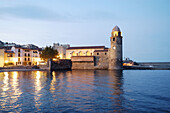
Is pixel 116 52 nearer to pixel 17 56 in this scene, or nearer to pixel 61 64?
pixel 61 64

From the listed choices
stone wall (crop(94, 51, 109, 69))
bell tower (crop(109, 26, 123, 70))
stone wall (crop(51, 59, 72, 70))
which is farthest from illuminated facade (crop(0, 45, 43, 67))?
bell tower (crop(109, 26, 123, 70))

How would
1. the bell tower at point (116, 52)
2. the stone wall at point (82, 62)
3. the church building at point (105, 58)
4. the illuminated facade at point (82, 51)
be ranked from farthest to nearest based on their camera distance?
1. the illuminated facade at point (82, 51)
2. the stone wall at point (82, 62)
3. the church building at point (105, 58)
4. the bell tower at point (116, 52)

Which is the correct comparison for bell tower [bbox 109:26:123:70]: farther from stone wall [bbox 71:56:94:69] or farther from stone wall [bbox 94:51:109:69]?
stone wall [bbox 71:56:94:69]

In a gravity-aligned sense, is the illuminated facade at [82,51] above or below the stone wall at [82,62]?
above

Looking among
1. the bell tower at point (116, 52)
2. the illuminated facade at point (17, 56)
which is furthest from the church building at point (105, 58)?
the illuminated facade at point (17, 56)

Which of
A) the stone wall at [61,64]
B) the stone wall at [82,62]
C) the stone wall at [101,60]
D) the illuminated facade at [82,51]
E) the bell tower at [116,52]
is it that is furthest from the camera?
the illuminated facade at [82,51]

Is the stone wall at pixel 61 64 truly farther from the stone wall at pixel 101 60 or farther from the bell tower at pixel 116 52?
the bell tower at pixel 116 52

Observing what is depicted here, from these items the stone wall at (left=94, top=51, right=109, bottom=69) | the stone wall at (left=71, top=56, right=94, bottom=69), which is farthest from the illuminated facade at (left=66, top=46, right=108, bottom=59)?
the stone wall at (left=94, top=51, right=109, bottom=69)

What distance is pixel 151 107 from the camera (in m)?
13.3

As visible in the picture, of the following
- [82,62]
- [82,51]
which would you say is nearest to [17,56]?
[82,62]

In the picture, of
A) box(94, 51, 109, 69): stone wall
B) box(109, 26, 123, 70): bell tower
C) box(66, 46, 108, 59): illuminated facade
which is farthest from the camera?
box(66, 46, 108, 59): illuminated facade

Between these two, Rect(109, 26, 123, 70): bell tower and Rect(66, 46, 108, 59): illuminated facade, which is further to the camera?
Rect(66, 46, 108, 59): illuminated facade

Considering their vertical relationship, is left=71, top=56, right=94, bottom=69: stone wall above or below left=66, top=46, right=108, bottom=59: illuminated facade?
below

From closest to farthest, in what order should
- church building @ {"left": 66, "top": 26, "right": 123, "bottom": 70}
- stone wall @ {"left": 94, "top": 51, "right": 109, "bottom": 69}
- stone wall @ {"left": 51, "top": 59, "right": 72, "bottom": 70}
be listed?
church building @ {"left": 66, "top": 26, "right": 123, "bottom": 70} < stone wall @ {"left": 94, "top": 51, "right": 109, "bottom": 69} < stone wall @ {"left": 51, "top": 59, "right": 72, "bottom": 70}
